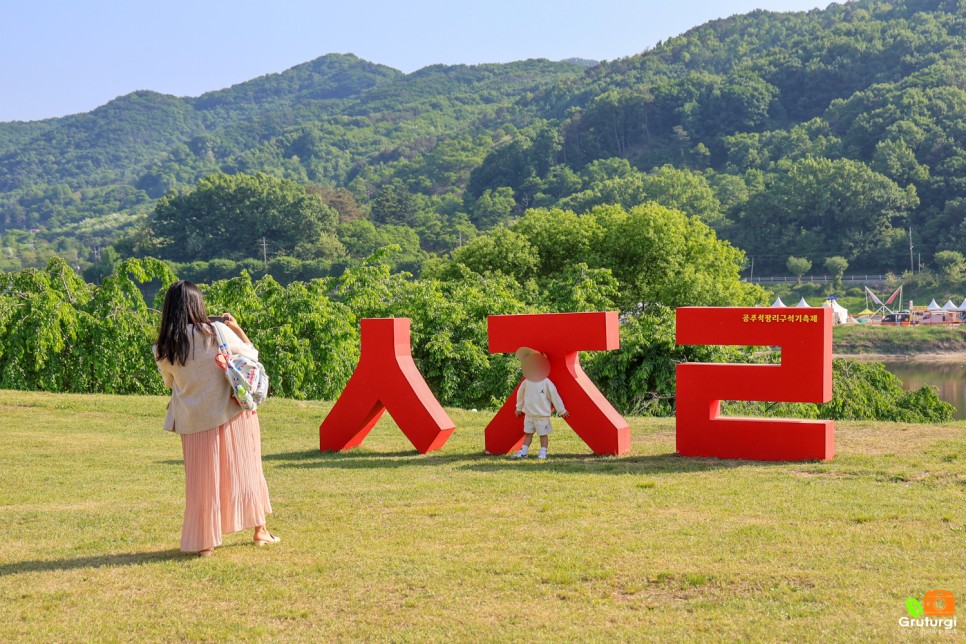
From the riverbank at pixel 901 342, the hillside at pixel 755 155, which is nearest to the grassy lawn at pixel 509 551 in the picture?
the riverbank at pixel 901 342

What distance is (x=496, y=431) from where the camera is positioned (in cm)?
1105

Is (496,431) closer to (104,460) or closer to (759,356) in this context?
(104,460)

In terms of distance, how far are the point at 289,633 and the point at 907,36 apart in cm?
15516

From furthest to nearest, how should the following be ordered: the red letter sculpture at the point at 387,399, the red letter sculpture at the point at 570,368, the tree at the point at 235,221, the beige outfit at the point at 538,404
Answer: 1. the tree at the point at 235,221
2. the red letter sculpture at the point at 387,399
3. the beige outfit at the point at 538,404
4. the red letter sculpture at the point at 570,368

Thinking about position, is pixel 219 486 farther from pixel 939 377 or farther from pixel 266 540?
pixel 939 377

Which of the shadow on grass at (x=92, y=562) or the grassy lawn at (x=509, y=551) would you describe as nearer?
the grassy lawn at (x=509, y=551)

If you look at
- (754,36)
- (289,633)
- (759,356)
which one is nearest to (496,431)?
(289,633)

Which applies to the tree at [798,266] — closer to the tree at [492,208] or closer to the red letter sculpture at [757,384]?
the tree at [492,208]

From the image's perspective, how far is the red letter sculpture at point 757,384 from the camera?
9867 millimetres

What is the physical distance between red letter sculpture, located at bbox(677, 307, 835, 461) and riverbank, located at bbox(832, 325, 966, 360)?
56.7m

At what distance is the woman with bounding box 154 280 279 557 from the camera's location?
672 cm

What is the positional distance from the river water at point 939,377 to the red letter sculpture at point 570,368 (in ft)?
92.3

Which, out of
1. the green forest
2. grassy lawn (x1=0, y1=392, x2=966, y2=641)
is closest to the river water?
the green forest

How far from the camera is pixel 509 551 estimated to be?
260 inches
